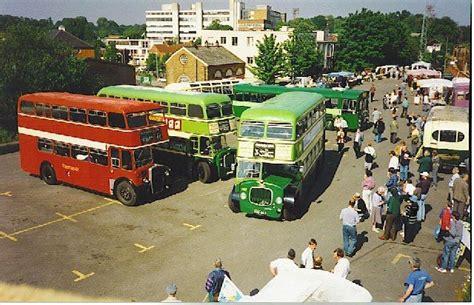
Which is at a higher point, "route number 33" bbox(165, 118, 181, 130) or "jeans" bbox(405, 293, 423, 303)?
"route number 33" bbox(165, 118, 181, 130)

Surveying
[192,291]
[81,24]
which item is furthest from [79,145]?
[81,24]

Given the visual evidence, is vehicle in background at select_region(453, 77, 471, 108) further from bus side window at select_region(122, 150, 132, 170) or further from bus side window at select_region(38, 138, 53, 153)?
bus side window at select_region(38, 138, 53, 153)

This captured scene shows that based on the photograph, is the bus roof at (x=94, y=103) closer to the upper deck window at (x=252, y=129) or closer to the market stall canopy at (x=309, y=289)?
the upper deck window at (x=252, y=129)

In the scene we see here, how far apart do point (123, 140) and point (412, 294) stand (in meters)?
10.5

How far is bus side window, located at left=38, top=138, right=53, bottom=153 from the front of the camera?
18609 mm

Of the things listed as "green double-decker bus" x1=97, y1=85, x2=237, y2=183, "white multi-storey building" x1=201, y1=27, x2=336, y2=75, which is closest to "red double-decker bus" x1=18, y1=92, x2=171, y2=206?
"green double-decker bus" x1=97, y1=85, x2=237, y2=183

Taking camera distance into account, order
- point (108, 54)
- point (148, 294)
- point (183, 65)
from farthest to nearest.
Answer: point (108, 54)
point (183, 65)
point (148, 294)

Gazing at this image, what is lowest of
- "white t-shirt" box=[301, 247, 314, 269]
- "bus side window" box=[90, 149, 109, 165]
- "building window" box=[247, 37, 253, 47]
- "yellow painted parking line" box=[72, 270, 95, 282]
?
"yellow painted parking line" box=[72, 270, 95, 282]

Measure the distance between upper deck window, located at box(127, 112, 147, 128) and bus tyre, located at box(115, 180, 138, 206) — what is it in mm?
2034

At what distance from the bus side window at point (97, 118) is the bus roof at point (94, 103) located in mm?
144

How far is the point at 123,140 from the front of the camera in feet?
53.2

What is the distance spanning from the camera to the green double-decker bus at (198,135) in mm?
19406

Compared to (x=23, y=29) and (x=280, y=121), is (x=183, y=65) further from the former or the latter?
(x=280, y=121)

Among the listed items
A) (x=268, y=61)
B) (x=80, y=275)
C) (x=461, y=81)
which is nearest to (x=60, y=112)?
(x=80, y=275)
